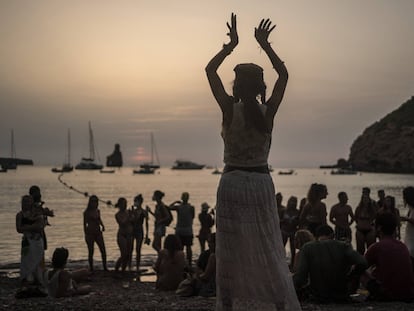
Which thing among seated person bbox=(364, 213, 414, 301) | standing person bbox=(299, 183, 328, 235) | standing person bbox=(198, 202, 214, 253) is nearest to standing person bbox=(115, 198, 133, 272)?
standing person bbox=(198, 202, 214, 253)

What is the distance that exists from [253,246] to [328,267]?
433 cm

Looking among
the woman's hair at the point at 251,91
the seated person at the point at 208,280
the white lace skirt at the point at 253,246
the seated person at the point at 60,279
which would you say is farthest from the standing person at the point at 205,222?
the woman's hair at the point at 251,91

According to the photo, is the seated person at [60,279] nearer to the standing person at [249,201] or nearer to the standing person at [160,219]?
the standing person at [160,219]

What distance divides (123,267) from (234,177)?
12070 mm

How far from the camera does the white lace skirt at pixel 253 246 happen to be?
4773mm

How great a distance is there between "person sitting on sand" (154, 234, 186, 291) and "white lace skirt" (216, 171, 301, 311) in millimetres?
7101

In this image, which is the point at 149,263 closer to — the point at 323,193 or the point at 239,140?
the point at 323,193

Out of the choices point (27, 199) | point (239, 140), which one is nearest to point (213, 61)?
point (239, 140)

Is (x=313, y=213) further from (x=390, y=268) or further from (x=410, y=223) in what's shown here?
(x=390, y=268)

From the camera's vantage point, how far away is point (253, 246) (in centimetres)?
477

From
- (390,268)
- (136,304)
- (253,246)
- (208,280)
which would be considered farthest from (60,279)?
(253,246)

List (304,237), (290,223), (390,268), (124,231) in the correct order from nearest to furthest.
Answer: (390,268) < (304,237) < (290,223) < (124,231)

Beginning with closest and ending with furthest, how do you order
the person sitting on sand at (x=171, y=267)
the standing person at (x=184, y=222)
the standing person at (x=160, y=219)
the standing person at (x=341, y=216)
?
the person sitting on sand at (x=171, y=267) → the standing person at (x=341, y=216) → the standing person at (x=160, y=219) → the standing person at (x=184, y=222)

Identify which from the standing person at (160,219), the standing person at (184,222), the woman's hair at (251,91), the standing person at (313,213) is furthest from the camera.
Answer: the standing person at (184,222)
